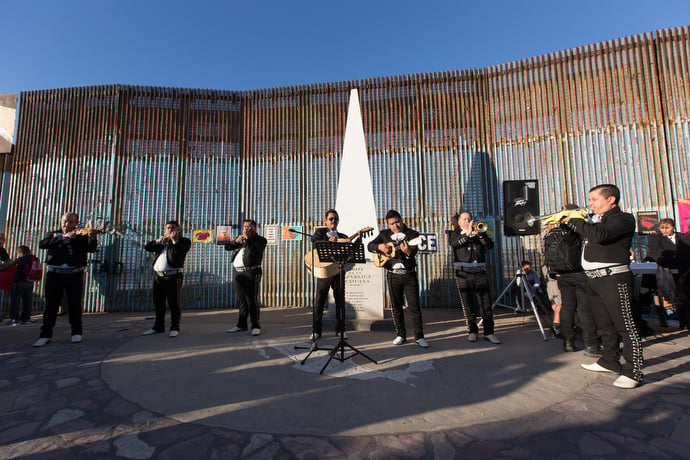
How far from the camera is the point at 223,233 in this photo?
10.0m

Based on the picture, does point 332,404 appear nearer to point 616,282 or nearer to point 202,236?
point 616,282

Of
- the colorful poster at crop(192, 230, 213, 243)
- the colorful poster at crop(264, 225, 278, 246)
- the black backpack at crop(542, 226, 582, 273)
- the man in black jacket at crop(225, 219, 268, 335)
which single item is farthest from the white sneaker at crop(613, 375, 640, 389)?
the colorful poster at crop(192, 230, 213, 243)

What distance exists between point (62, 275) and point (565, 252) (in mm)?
7282

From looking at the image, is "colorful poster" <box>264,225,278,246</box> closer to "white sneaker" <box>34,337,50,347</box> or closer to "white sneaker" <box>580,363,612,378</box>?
"white sneaker" <box>34,337,50,347</box>

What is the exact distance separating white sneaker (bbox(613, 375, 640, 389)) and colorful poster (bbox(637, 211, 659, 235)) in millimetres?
7197

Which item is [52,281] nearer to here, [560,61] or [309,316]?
[309,316]

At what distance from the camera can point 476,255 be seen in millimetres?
5215

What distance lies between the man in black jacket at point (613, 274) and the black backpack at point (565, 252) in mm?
935

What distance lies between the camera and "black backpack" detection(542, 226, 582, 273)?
4.62 m

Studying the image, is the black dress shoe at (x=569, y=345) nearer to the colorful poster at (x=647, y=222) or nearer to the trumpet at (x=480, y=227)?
the trumpet at (x=480, y=227)

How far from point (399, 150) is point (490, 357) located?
707 centimetres

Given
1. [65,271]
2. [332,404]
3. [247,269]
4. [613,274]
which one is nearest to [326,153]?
[247,269]

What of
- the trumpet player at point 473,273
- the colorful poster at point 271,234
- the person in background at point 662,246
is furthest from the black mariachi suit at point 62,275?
the person in background at point 662,246

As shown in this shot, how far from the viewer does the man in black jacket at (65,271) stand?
5.14 metres
